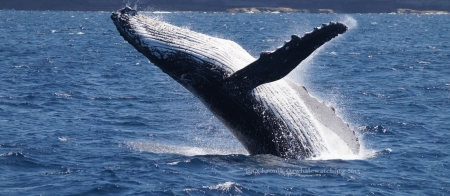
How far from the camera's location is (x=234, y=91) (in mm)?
11422

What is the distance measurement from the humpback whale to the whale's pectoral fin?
255 millimetres

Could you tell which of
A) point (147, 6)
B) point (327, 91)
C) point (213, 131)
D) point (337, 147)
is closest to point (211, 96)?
point (337, 147)

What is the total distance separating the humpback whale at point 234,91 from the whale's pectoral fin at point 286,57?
0.84 ft

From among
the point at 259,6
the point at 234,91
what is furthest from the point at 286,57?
the point at 259,6

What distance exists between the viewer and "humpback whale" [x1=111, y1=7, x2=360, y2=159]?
11.5m

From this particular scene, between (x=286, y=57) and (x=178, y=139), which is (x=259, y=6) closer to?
(x=178, y=139)

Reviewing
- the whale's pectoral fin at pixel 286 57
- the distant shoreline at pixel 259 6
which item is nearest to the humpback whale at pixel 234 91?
the whale's pectoral fin at pixel 286 57

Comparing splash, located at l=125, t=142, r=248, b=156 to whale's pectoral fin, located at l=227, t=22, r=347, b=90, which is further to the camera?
splash, located at l=125, t=142, r=248, b=156

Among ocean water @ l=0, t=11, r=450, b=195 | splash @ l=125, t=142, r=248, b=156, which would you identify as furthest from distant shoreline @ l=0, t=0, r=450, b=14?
splash @ l=125, t=142, r=248, b=156

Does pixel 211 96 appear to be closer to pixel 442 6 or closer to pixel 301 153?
pixel 301 153

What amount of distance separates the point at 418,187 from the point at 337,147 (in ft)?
5.09

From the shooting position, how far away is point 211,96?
38.3ft

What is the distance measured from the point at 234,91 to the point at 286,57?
1.29m

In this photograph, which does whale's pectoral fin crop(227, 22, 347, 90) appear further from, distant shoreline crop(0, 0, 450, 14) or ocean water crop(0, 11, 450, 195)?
distant shoreline crop(0, 0, 450, 14)
